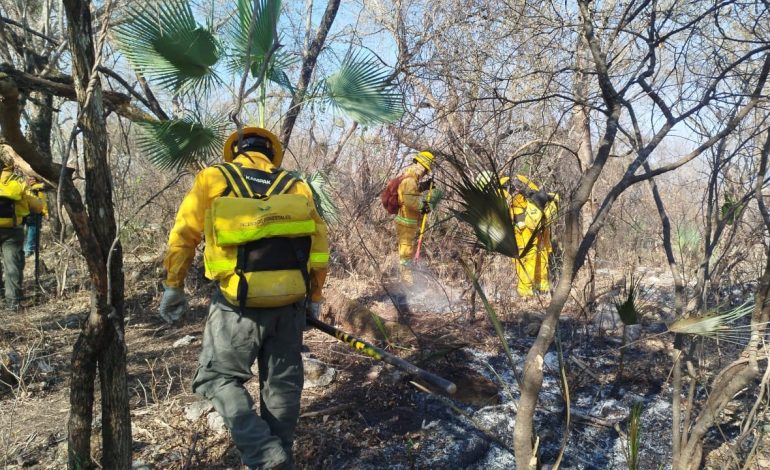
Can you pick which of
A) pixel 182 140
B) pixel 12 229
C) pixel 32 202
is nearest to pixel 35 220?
pixel 32 202

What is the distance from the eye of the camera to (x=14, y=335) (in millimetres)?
5375

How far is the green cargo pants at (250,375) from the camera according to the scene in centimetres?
270

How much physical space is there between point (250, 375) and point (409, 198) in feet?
15.4

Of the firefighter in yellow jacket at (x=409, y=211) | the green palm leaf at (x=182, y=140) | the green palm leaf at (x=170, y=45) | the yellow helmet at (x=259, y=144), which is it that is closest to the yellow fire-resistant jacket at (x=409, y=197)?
the firefighter in yellow jacket at (x=409, y=211)

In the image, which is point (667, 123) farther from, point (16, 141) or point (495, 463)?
point (16, 141)

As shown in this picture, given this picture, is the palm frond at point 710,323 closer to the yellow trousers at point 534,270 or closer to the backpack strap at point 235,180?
the backpack strap at point 235,180

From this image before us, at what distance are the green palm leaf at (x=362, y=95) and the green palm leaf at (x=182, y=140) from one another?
976mm

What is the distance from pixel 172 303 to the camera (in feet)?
9.63

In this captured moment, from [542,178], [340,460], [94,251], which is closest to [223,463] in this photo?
[340,460]

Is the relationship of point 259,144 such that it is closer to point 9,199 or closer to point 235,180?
point 235,180

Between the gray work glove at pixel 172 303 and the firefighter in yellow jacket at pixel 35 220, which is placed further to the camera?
the firefighter in yellow jacket at pixel 35 220

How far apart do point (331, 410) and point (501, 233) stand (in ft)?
6.58

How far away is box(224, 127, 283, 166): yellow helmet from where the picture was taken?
3145mm

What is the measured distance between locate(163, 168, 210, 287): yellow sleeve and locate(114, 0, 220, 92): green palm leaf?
5.14 feet
